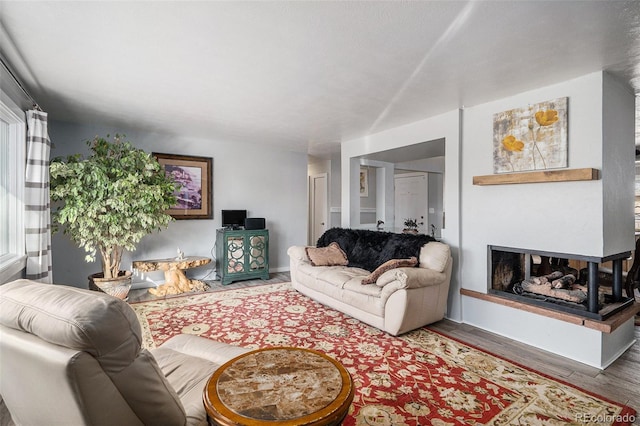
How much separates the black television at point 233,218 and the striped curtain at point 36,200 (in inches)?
98.5

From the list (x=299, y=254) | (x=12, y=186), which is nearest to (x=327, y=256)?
(x=299, y=254)

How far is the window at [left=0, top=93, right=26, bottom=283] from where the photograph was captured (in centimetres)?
280

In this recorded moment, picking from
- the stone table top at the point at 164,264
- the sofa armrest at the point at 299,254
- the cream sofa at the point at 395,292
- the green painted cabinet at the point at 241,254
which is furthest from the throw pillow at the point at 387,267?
the stone table top at the point at 164,264

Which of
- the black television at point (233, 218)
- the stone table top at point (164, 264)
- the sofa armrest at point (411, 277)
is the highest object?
the black television at point (233, 218)

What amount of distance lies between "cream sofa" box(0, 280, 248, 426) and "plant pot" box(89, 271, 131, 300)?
3.03 meters

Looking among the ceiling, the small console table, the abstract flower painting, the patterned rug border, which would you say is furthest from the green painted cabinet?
the abstract flower painting

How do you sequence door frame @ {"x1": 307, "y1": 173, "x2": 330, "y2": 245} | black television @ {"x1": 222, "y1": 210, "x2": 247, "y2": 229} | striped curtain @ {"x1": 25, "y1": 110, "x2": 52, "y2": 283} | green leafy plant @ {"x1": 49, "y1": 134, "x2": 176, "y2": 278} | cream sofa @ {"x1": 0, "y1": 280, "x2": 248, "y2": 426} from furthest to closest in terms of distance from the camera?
door frame @ {"x1": 307, "y1": 173, "x2": 330, "y2": 245}
black television @ {"x1": 222, "y1": 210, "x2": 247, "y2": 229}
green leafy plant @ {"x1": 49, "y1": 134, "x2": 176, "y2": 278}
striped curtain @ {"x1": 25, "y1": 110, "x2": 52, "y2": 283}
cream sofa @ {"x1": 0, "y1": 280, "x2": 248, "y2": 426}

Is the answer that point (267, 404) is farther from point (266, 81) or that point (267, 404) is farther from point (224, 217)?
point (224, 217)

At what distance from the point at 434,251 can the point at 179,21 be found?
2.97 meters

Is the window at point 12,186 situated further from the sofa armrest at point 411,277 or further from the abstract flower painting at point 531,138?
the abstract flower painting at point 531,138

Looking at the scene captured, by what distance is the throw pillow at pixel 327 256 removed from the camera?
14.0 ft

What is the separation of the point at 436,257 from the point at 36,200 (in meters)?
3.88

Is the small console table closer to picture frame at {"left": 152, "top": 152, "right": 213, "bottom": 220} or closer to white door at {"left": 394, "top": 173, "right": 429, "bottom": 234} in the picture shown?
picture frame at {"left": 152, "top": 152, "right": 213, "bottom": 220}

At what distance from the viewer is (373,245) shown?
4145 millimetres
